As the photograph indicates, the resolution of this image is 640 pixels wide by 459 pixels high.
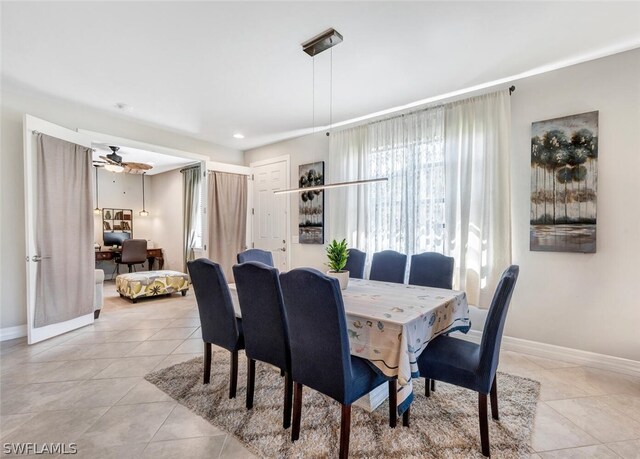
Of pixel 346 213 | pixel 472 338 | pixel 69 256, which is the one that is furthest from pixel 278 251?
pixel 472 338

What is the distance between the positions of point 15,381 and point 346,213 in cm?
361

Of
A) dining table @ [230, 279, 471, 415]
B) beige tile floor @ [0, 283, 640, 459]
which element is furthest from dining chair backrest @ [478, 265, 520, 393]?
beige tile floor @ [0, 283, 640, 459]

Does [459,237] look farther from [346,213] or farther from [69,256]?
[69,256]

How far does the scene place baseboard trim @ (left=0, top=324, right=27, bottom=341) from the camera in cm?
323

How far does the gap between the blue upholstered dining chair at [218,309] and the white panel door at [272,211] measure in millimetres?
2687

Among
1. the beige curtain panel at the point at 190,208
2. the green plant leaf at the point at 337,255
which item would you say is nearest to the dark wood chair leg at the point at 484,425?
the green plant leaf at the point at 337,255

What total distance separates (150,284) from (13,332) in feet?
6.02

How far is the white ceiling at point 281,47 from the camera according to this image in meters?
2.03

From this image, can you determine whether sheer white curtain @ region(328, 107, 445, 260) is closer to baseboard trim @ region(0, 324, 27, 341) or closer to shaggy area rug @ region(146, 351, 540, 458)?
shaggy area rug @ region(146, 351, 540, 458)

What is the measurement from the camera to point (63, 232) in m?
3.41

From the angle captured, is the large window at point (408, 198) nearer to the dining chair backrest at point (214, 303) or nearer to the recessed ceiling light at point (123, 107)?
the dining chair backrest at point (214, 303)

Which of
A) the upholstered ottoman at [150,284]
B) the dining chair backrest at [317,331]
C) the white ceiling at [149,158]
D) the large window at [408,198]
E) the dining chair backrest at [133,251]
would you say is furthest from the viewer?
the dining chair backrest at [133,251]

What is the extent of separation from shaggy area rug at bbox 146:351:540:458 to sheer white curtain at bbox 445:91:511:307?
1.02m

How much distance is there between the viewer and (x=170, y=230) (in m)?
7.40
